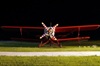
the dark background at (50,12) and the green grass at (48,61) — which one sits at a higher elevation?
the dark background at (50,12)

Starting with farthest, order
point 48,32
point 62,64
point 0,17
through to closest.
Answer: point 0,17 < point 48,32 < point 62,64

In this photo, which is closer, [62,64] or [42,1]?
[62,64]

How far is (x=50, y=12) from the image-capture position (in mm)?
44219

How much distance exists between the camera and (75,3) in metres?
45.0

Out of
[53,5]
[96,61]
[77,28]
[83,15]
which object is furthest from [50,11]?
[96,61]

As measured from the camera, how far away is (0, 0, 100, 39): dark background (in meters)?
43.5

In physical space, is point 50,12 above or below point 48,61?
above

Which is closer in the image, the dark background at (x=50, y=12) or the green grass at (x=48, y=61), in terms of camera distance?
the green grass at (x=48, y=61)

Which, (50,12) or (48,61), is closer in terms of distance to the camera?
(48,61)

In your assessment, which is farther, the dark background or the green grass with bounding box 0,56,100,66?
the dark background

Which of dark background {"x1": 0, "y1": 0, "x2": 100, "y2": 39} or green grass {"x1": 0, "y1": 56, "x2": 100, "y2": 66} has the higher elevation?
dark background {"x1": 0, "y1": 0, "x2": 100, "y2": 39}

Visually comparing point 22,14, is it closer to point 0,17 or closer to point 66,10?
point 0,17

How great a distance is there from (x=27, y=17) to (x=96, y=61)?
2738 centimetres

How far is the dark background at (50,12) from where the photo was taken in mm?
43500
